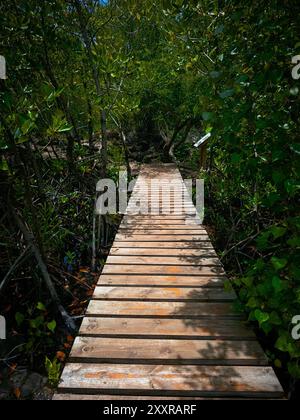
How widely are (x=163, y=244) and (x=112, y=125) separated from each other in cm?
547

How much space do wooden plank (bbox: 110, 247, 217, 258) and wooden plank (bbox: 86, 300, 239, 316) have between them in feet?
3.53

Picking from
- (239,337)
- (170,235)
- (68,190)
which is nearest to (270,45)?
(239,337)

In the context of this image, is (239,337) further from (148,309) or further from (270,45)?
(270,45)

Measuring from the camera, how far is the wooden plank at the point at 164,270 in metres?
3.18

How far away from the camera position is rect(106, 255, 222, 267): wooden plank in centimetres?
342

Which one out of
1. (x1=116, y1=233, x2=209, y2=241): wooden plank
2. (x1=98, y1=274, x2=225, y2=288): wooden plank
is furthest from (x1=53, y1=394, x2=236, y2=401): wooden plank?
(x1=116, y1=233, x2=209, y2=241): wooden plank

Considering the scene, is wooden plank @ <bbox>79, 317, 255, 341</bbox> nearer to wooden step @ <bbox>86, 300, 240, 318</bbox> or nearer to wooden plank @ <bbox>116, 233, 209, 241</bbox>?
wooden step @ <bbox>86, 300, 240, 318</bbox>

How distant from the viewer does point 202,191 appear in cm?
780

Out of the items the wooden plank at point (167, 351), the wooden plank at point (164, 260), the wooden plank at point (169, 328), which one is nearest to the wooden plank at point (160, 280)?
the wooden plank at point (164, 260)

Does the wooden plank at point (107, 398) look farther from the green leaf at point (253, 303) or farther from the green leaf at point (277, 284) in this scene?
the green leaf at point (277, 284)

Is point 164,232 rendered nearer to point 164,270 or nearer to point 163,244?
point 163,244

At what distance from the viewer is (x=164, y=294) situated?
109 inches

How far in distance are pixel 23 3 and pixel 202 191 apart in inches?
221

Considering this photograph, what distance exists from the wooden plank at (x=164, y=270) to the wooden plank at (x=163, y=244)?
1.94ft
